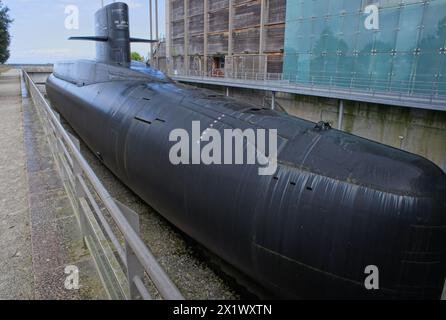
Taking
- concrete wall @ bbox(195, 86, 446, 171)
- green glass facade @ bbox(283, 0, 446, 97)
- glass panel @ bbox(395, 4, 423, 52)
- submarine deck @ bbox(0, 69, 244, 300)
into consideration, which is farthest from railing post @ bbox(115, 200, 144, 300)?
glass panel @ bbox(395, 4, 423, 52)

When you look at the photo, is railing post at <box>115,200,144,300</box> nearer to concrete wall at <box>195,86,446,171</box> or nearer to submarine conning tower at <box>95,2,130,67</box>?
submarine conning tower at <box>95,2,130,67</box>

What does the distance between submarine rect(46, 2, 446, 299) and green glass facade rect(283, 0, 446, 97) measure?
13648 mm

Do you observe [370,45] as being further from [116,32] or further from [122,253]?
[122,253]

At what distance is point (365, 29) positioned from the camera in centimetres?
1788

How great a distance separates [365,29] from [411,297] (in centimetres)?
1804

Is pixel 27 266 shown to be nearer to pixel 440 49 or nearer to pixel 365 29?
pixel 440 49

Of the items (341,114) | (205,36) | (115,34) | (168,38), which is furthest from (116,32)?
(168,38)

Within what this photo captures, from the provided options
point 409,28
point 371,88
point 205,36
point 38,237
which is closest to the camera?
point 38,237

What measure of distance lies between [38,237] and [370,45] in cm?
1855

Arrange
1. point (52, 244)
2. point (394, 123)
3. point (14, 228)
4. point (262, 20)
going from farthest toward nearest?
point (262, 20) < point (394, 123) < point (14, 228) < point (52, 244)

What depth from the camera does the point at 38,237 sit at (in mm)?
3893

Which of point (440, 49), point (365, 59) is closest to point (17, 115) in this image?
point (365, 59)

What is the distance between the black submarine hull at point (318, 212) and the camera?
299 centimetres

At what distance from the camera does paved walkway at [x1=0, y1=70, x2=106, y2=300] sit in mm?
3100
